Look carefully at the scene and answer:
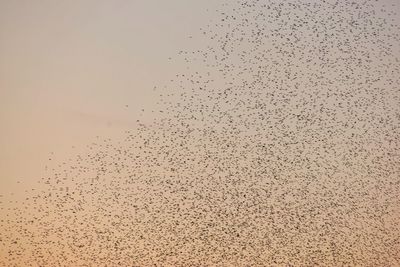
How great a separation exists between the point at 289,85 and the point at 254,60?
258 mm

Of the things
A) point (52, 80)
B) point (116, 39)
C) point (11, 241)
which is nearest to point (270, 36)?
point (116, 39)

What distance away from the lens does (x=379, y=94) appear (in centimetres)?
298

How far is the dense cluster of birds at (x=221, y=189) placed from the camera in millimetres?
2906

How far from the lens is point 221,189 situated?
291 cm

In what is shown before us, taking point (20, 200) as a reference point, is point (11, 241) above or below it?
below

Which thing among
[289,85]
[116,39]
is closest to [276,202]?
[289,85]

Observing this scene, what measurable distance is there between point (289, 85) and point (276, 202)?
0.70 metres

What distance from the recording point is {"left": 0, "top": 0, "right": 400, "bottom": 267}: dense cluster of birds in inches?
114

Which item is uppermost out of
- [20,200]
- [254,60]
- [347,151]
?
[254,60]

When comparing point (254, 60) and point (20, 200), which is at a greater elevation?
point (254, 60)

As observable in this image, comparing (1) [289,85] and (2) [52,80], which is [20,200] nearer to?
(2) [52,80]

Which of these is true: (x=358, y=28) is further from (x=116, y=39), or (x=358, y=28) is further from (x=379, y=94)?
(x=116, y=39)

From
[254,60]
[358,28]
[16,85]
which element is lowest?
[16,85]

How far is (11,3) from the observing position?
2.98m
